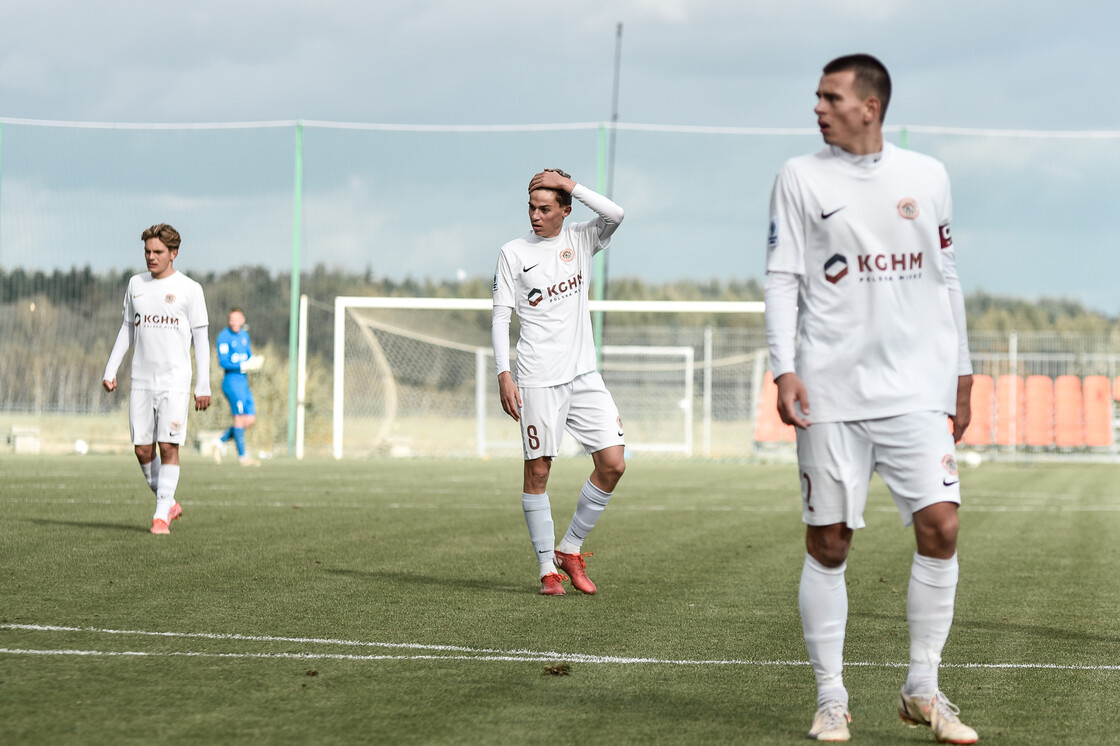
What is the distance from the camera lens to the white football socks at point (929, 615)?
3920mm

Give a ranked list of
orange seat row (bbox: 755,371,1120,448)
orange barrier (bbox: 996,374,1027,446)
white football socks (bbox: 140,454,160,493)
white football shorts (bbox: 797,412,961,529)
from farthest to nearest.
Answer: orange barrier (bbox: 996,374,1027,446), orange seat row (bbox: 755,371,1120,448), white football socks (bbox: 140,454,160,493), white football shorts (bbox: 797,412,961,529)

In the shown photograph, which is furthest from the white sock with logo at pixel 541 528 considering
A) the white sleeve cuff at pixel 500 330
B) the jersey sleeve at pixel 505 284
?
the jersey sleeve at pixel 505 284

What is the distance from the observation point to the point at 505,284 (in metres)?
7.18

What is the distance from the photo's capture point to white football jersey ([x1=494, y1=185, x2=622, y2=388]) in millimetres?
7156

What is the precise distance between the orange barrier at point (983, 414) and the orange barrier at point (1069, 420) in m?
1.28

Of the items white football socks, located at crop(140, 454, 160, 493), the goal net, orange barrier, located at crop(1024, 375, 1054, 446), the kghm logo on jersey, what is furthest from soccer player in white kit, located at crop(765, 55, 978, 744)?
orange barrier, located at crop(1024, 375, 1054, 446)

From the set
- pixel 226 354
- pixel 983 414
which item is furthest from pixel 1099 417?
pixel 226 354

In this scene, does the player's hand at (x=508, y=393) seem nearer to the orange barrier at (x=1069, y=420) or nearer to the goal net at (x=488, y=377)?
the goal net at (x=488, y=377)

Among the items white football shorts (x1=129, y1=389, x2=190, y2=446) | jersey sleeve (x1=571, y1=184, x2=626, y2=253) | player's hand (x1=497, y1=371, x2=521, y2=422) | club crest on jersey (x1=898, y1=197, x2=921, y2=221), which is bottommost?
white football shorts (x1=129, y1=389, x2=190, y2=446)

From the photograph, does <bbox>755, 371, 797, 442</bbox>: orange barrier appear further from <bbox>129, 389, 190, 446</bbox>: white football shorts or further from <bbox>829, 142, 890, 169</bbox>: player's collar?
<bbox>829, 142, 890, 169</bbox>: player's collar

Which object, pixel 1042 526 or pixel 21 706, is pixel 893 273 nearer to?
pixel 21 706

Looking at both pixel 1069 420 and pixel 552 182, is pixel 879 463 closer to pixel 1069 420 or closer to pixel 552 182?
pixel 552 182

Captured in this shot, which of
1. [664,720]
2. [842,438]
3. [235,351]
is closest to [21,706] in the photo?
[664,720]

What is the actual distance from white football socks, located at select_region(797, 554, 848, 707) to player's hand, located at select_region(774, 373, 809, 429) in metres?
0.42
